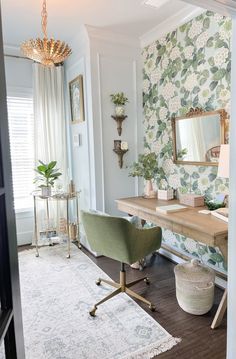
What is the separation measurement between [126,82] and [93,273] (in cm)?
240

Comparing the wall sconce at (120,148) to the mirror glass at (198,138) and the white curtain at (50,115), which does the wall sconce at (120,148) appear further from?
the white curtain at (50,115)

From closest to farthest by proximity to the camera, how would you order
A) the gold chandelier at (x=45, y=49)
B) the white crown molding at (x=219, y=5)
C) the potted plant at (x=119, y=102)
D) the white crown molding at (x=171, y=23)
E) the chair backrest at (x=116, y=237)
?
the white crown molding at (x=219, y=5) → the chair backrest at (x=116, y=237) → the gold chandelier at (x=45, y=49) → the white crown molding at (x=171, y=23) → the potted plant at (x=119, y=102)

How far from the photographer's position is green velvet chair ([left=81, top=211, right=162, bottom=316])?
2.12m

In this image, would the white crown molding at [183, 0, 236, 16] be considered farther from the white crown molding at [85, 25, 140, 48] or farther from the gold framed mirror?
the white crown molding at [85, 25, 140, 48]

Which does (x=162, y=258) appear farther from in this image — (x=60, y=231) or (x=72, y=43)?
(x=72, y=43)

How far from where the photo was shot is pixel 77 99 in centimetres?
360

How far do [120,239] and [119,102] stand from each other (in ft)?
6.25

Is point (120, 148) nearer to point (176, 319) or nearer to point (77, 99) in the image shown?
point (77, 99)

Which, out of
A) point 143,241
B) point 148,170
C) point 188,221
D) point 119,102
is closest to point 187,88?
point 119,102

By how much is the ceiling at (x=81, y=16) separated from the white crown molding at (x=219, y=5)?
166 cm

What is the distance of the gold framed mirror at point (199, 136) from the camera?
98.4 inches

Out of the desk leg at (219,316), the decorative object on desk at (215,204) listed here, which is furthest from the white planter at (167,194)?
the desk leg at (219,316)

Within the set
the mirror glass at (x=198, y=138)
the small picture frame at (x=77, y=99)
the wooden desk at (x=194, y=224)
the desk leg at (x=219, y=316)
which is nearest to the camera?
the wooden desk at (x=194, y=224)

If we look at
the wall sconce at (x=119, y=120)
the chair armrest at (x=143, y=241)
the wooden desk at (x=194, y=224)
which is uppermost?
the wall sconce at (x=119, y=120)
